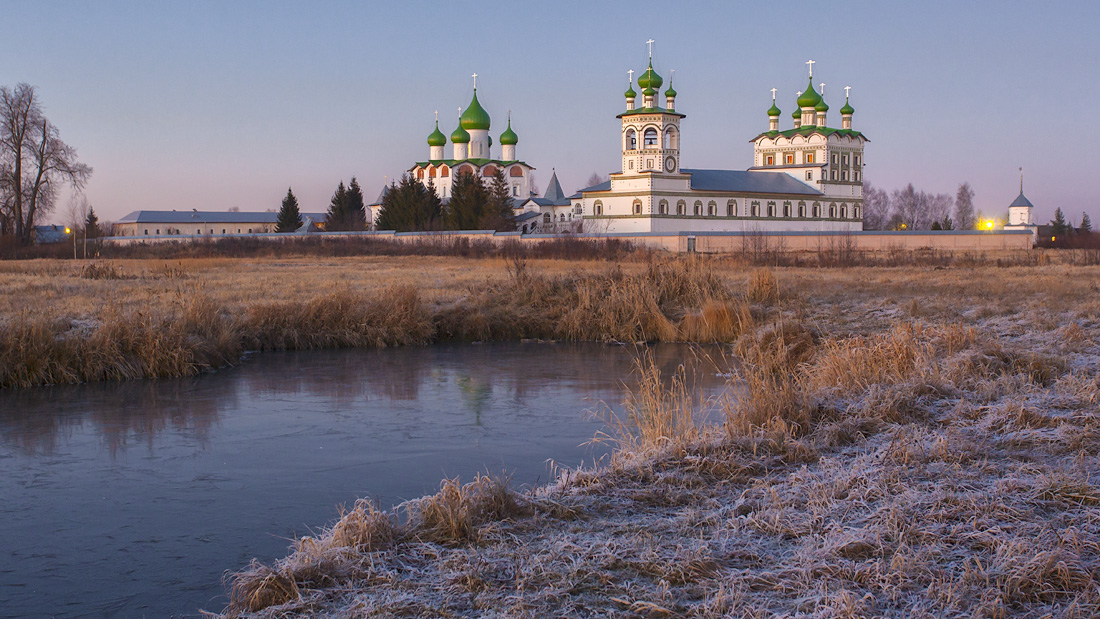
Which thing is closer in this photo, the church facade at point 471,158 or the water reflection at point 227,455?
the water reflection at point 227,455

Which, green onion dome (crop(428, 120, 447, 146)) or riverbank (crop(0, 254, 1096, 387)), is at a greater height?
green onion dome (crop(428, 120, 447, 146))

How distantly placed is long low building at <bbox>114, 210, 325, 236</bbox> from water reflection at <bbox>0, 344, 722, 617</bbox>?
274ft

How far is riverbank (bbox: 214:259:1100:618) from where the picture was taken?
391 centimetres

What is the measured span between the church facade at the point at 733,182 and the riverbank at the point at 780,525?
58.2 meters

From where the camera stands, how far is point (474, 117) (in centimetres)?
7269

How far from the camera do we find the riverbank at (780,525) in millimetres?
3910

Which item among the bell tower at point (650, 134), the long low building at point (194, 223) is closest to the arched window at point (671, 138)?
the bell tower at point (650, 134)

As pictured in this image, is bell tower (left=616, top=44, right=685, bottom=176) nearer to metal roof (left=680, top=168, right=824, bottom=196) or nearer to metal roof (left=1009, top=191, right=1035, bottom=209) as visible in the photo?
metal roof (left=680, top=168, right=824, bottom=196)

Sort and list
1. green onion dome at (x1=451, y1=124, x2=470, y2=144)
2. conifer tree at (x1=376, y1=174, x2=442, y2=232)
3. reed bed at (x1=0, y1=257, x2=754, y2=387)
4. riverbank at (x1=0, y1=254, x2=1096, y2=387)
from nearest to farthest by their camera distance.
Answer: reed bed at (x1=0, y1=257, x2=754, y2=387) → riverbank at (x1=0, y1=254, x2=1096, y2=387) → conifer tree at (x1=376, y1=174, x2=442, y2=232) → green onion dome at (x1=451, y1=124, x2=470, y2=144)

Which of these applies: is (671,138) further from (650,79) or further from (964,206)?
(964,206)

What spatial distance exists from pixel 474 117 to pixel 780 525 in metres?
70.2

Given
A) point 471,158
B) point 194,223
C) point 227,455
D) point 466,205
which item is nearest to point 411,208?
point 466,205

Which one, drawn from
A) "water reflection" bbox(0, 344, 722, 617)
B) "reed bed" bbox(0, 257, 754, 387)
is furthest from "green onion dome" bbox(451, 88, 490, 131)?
"water reflection" bbox(0, 344, 722, 617)

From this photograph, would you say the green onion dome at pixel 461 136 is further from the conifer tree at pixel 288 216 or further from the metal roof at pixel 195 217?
the metal roof at pixel 195 217
